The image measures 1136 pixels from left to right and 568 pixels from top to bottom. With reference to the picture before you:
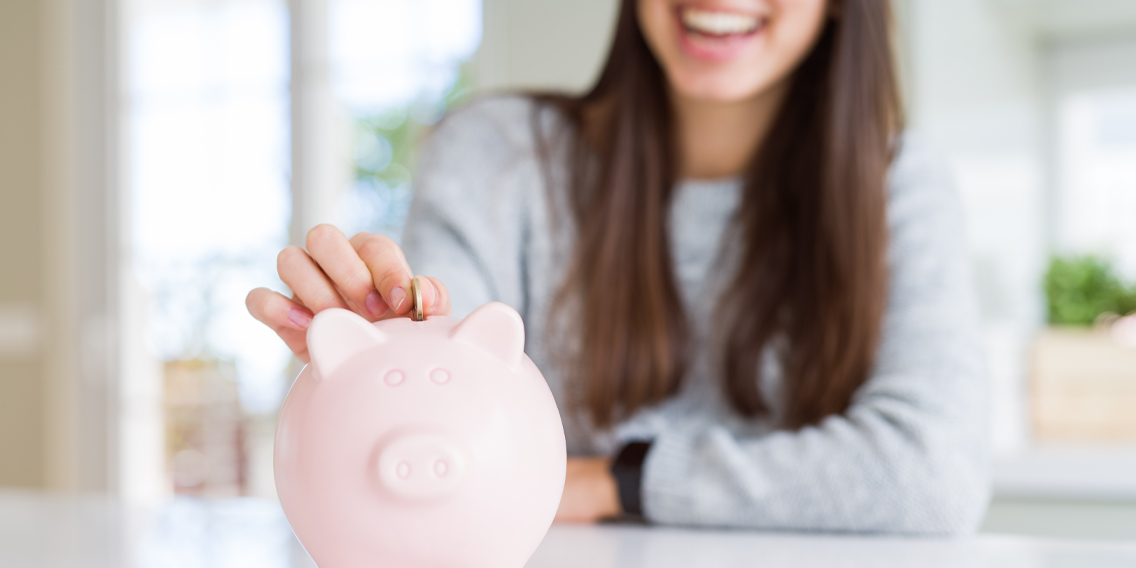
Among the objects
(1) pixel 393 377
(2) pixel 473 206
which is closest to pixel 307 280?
(1) pixel 393 377

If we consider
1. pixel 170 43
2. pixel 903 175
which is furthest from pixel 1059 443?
pixel 170 43

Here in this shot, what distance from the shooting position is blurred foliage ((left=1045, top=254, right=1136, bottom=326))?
6.77 ft

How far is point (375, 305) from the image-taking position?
0.54 meters

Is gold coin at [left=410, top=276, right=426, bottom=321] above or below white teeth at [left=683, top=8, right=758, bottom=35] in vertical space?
below

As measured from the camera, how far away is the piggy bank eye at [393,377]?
423 millimetres

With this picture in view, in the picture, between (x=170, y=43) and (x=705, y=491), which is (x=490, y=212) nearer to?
(x=705, y=491)

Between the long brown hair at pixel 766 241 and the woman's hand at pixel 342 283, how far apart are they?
0.48 meters

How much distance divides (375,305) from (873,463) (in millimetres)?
481

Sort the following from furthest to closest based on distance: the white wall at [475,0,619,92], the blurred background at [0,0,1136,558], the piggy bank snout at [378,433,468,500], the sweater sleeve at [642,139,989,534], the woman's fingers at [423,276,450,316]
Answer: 1. the white wall at [475,0,619,92]
2. the blurred background at [0,0,1136,558]
3. the sweater sleeve at [642,139,989,534]
4. the woman's fingers at [423,276,450,316]
5. the piggy bank snout at [378,433,468,500]

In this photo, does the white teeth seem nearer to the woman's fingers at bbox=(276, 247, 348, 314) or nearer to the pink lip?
the pink lip

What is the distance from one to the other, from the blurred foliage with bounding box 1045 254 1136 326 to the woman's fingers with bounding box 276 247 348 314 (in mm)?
2063

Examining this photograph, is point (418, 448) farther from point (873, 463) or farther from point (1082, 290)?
point (1082, 290)

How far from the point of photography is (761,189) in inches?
42.8

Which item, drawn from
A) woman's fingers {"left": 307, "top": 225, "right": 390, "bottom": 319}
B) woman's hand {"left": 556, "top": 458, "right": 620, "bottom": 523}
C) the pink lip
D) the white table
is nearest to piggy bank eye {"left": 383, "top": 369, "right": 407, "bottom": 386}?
woman's fingers {"left": 307, "top": 225, "right": 390, "bottom": 319}
